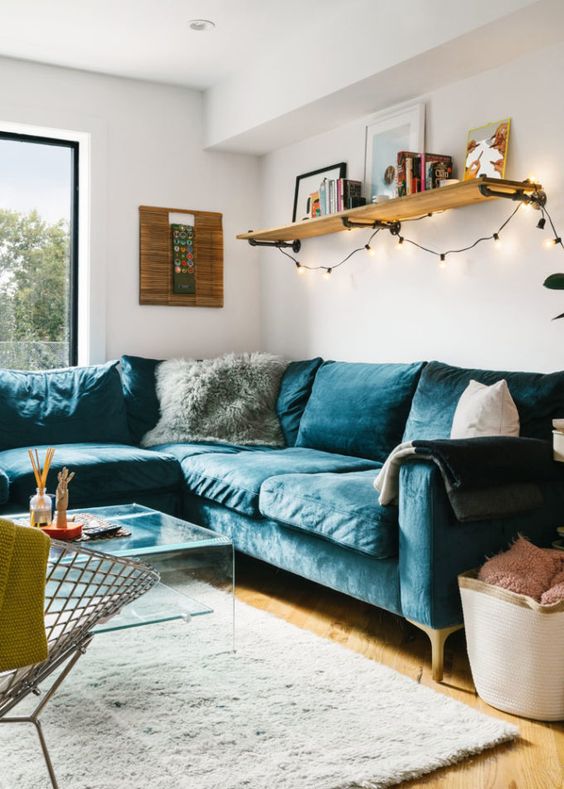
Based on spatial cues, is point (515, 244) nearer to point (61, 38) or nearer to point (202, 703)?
point (202, 703)

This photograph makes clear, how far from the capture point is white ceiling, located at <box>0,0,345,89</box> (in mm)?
3844

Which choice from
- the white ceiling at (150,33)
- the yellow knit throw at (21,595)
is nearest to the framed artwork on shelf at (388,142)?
the white ceiling at (150,33)

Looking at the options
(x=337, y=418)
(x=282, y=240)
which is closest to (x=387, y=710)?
(x=337, y=418)

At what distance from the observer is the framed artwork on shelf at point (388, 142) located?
391 cm

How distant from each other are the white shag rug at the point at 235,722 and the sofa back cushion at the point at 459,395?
0.99m

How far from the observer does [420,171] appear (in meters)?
3.69

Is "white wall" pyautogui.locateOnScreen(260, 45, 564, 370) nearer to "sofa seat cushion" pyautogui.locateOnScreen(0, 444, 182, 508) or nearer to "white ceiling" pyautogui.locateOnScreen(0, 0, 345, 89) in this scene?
"white ceiling" pyautogui.locateOnScreen(0, 0, 345, 89)

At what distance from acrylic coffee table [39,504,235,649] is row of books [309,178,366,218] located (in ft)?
6.36

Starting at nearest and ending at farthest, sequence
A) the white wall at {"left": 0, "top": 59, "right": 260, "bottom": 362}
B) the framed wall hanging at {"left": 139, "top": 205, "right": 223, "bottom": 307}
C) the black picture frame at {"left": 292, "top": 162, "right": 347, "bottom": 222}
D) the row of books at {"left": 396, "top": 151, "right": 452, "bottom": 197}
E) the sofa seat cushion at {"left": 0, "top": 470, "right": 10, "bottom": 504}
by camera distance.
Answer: the sofa seat cushion at {"left": 0, "top": 470, "right": 10, "bottom": 504} < the row of books at {"left": 396, "top": 151, "right": 452, "bottom": 197} < the black picture frame at {"left": 292, "top": 162, "right": 347, "bottom": 222} < the white wall at {"left": 0, "top": 59, "right": 260, "bottom": 362} < the framed wall hanging at {"left": 139, "top": 205, "right": 223, "bottom": 307}

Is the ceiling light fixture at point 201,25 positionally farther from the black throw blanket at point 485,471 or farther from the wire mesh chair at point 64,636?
the wire mesh chair at point 64,636

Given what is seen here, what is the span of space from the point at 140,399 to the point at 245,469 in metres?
1.17

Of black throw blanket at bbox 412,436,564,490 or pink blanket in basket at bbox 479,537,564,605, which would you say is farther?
black throw blanket at bbox 412,436,564,490

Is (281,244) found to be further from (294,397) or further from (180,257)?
(294,397)

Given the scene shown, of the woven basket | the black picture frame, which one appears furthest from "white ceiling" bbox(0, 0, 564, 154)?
the woven basket
